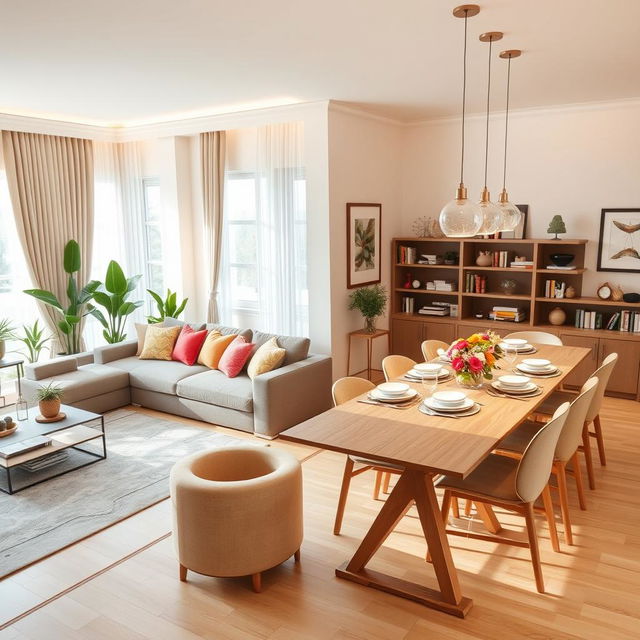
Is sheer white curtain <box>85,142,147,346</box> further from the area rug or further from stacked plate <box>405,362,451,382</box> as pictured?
stacked plate <box>405,362,451,382</box>

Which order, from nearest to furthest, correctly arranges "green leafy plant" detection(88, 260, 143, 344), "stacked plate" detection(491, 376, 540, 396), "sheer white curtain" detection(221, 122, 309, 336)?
"stacked plate" detection(491, 376, 540, 396)
"sheer white curtain" detection(221, 122, 309, 336)
"green leafy plant" detection(88, 260, 143, 344)

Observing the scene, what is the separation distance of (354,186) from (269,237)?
3.54 feet

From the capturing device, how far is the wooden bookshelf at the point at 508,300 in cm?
611

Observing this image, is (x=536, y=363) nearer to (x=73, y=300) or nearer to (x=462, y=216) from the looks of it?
(x=462, y=216)

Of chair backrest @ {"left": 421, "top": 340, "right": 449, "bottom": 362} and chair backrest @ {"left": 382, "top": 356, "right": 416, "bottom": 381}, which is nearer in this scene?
chair backrest @ {"left": 382, "top": 356, "right": 416, "bottom": 381}

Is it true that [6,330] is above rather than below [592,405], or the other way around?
above

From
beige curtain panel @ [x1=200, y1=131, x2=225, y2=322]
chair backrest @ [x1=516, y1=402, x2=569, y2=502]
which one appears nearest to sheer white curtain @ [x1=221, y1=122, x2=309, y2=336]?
beige curtain panel @ [x1=200, y1=131, x2=225, y2=322]

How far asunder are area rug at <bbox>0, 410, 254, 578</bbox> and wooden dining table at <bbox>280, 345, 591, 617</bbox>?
1.64m

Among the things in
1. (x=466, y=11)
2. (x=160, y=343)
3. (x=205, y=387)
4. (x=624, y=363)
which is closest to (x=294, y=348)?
(x=205, y=387)

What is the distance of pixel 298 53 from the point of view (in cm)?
419

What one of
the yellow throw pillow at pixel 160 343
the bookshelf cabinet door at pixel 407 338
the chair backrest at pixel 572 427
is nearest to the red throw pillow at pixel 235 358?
the yellow throw pillow at pixel 160 343

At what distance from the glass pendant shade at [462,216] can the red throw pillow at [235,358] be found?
283cm

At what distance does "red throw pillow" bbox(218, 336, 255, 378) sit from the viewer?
5.66 meters

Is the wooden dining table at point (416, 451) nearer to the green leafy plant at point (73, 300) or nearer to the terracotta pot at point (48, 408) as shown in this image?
the terracotta pot at point (48, 408)
